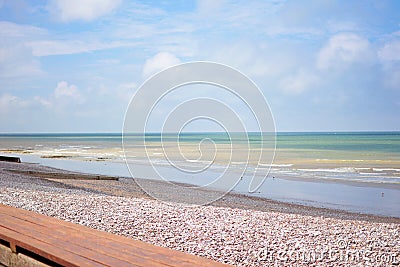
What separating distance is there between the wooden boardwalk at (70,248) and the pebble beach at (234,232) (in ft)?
4.79

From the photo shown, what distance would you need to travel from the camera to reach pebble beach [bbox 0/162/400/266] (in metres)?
4.95

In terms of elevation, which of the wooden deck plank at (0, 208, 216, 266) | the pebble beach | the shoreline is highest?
the wooden deck plank at (0, 208, 216, 266)

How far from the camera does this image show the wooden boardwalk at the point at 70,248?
321cm

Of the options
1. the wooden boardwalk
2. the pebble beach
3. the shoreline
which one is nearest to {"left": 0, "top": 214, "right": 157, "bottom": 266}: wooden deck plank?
the wooden boardwalk

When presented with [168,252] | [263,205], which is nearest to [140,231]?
[168,252]

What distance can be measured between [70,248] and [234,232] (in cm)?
273

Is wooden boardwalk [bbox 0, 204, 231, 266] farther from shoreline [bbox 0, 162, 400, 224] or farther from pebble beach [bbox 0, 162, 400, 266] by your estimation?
shoreline [bbox 0, 162, 400, 224]

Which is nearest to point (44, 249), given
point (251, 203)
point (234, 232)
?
point (234, 232)

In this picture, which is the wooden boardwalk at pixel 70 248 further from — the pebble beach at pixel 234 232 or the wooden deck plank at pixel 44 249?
the pebble beach at pixel 234 232

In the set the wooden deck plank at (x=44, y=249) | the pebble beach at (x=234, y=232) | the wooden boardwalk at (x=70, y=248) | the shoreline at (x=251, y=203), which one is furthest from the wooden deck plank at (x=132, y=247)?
the shoreline at (x=251, y=203)

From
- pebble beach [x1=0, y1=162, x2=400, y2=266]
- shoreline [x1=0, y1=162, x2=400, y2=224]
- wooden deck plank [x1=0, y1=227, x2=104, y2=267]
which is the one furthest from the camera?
shoreline [x1=0, y1=162, x2=400, y2=224]

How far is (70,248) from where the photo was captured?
3541mm

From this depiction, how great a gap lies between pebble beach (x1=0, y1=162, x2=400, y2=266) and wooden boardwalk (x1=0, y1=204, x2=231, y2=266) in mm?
1461

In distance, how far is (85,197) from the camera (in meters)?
8.28
